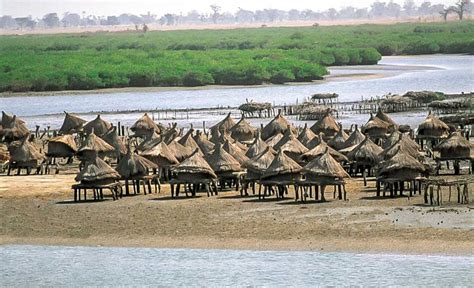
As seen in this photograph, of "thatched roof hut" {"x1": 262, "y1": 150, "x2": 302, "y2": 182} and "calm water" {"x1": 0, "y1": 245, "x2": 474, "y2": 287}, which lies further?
"thatched roof hut" {"x1": 262, "y1": 150, "x2": 302, "y2": 182}

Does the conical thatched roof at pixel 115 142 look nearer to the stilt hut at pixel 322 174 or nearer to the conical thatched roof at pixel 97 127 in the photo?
the conical thatched roof at pixel 97 127

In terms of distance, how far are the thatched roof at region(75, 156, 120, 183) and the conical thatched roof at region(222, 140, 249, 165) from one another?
4.77m

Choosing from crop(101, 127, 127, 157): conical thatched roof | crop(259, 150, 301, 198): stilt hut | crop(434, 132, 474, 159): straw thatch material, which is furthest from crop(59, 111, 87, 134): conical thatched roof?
crop(434, 132, 474, 159): straw thatch material

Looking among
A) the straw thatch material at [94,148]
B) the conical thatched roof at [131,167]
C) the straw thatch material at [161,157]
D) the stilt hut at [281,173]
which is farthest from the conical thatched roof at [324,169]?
the straw thatch material at [94,148]

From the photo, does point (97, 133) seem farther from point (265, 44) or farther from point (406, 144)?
point (265, 44)

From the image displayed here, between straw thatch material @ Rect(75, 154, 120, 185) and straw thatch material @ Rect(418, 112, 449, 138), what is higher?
straw thatch material @ Rect(75, 154, 120, 185)

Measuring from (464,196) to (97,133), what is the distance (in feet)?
66.3

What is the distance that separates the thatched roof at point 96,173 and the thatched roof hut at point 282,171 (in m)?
4.71

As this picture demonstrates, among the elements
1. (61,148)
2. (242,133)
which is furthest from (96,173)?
(242,133)

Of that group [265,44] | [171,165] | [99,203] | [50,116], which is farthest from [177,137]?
[265,44]

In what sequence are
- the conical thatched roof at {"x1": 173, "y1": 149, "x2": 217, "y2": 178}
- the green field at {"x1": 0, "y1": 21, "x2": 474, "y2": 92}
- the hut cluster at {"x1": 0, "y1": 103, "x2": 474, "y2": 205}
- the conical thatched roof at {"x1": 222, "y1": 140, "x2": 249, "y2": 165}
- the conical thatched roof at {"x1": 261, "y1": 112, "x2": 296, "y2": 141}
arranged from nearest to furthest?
the hut cluster at {"x1": 0, "y1": 103, "x2": 474, "y2": 205} → the conical thatched roof at {"x1": 173, "y1": 149, "x2": 217, "y2": 178} → the conical thatched roof at {"x1": 222, "y1": 140, "x2": 249, "y2": 165} → the conical thatched roof at {"x1": 261, "y1": 112, "x2": 296, "y2": 141} → the green field at {"x1": 0, "y1": 21, "x2": 474, "y2": 92}

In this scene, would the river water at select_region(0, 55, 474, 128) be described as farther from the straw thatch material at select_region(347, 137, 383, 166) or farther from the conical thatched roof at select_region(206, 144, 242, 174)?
the conical thatched roof at select_region(206, 144, 242, 174)

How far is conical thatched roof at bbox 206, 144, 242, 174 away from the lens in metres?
39.0

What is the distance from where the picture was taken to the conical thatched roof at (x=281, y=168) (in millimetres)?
36844
